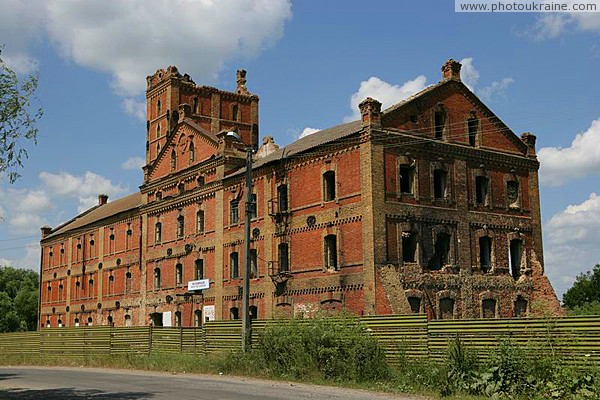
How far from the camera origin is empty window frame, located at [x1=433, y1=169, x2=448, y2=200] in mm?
31594

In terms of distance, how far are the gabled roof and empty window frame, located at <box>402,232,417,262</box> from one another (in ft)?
76.1

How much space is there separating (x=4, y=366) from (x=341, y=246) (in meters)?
16.9

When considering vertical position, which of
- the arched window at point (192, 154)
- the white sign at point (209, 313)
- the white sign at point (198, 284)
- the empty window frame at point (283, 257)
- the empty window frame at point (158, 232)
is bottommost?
→ the white sign at point (209, 313)

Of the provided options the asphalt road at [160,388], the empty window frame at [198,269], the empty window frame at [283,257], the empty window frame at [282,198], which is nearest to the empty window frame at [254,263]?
the empty window frame at [283,257]

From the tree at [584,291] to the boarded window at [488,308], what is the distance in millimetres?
40858

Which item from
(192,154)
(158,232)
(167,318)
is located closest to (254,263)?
(167,318)

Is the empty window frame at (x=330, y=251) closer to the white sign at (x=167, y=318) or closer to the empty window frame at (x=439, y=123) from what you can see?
the empty window frame at (x=439, y=123)

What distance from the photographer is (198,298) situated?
39875 mm

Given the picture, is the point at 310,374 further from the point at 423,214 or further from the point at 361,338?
the point at 423,214

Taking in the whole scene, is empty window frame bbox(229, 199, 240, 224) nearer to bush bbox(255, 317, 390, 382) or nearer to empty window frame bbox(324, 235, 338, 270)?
empty window frame bbox(324, 235, 338, 270)

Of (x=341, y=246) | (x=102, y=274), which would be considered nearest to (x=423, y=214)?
(x=341, y=246)

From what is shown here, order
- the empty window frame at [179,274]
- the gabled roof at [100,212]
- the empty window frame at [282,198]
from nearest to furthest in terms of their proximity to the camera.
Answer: the empty window frame at [282,198]
the empty window frame at [179,274]
the gabled roof at [100,212]

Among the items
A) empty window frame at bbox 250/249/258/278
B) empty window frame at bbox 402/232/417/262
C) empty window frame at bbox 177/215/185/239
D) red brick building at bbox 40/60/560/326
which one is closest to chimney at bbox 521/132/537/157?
red brick building at bbox 40/60/560/326

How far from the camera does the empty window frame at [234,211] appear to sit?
3747 centimetres
